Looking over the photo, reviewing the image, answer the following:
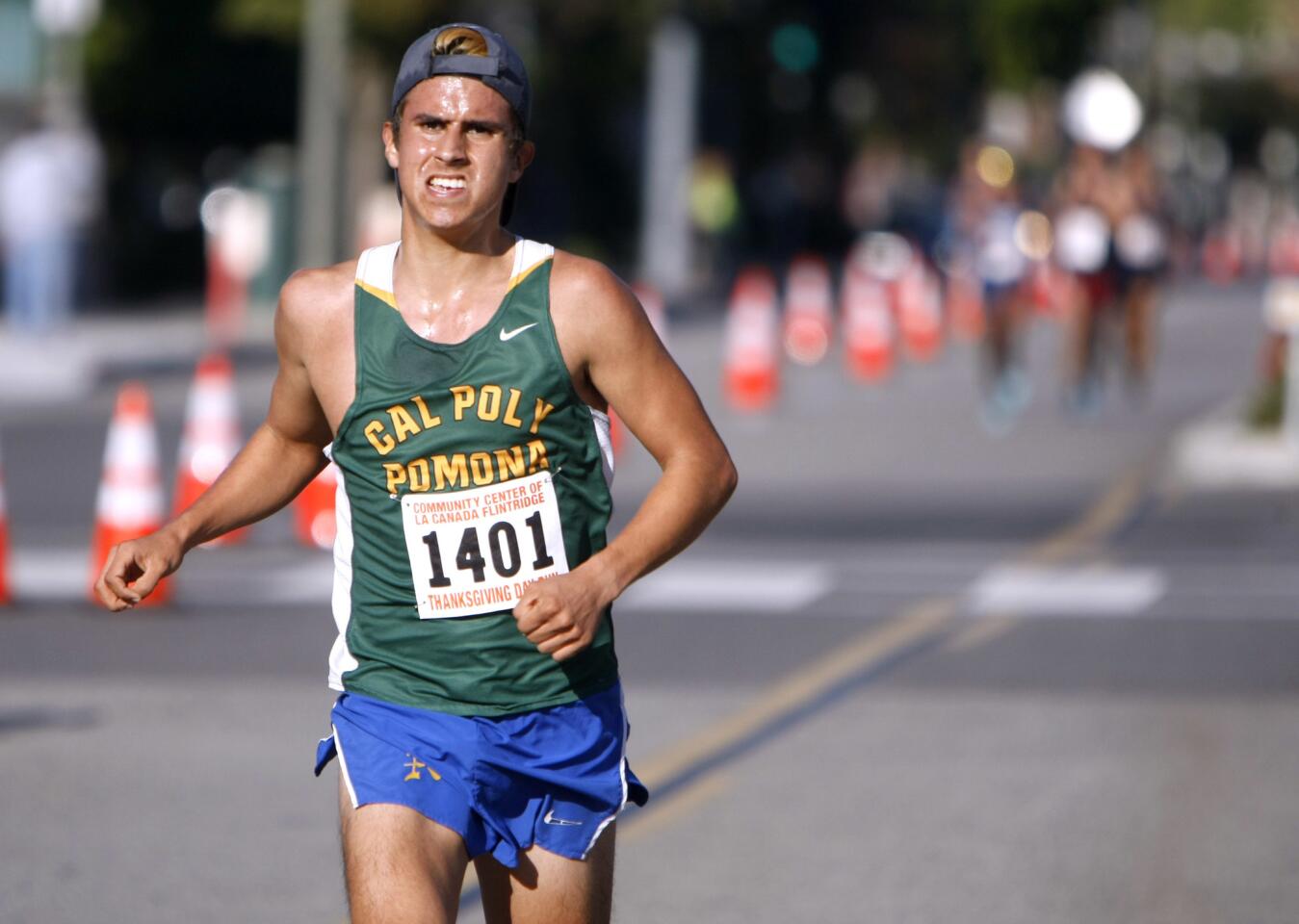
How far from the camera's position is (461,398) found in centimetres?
412

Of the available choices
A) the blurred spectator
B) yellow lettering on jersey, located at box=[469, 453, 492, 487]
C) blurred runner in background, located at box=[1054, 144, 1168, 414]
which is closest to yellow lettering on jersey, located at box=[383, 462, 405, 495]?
yellow lettering on jersey, located at box=[469, 453, 492, 487]

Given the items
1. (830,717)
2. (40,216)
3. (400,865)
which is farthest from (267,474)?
(40,216)

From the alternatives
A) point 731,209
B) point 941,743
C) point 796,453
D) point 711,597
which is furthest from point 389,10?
point 941,743

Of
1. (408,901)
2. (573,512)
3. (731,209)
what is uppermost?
(573,512)

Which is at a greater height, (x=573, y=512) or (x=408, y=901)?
(x=573, y=512)

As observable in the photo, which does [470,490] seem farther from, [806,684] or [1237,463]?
[1237,463]

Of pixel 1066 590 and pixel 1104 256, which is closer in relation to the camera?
pixel 1066 590

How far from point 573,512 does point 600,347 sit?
268 mm

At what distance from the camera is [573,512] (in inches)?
166

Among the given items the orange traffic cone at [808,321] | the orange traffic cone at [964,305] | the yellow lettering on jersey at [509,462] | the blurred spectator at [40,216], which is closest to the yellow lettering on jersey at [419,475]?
the yellow lettering on jersey at [509,462]

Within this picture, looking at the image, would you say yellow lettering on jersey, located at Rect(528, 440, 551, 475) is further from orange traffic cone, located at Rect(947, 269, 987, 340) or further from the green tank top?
orange traffic cone, located at Rect(947, 269, 987, 340)

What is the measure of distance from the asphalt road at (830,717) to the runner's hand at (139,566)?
2052mm

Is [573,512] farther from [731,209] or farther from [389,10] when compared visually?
[731,209]

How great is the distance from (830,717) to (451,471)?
193 inches
